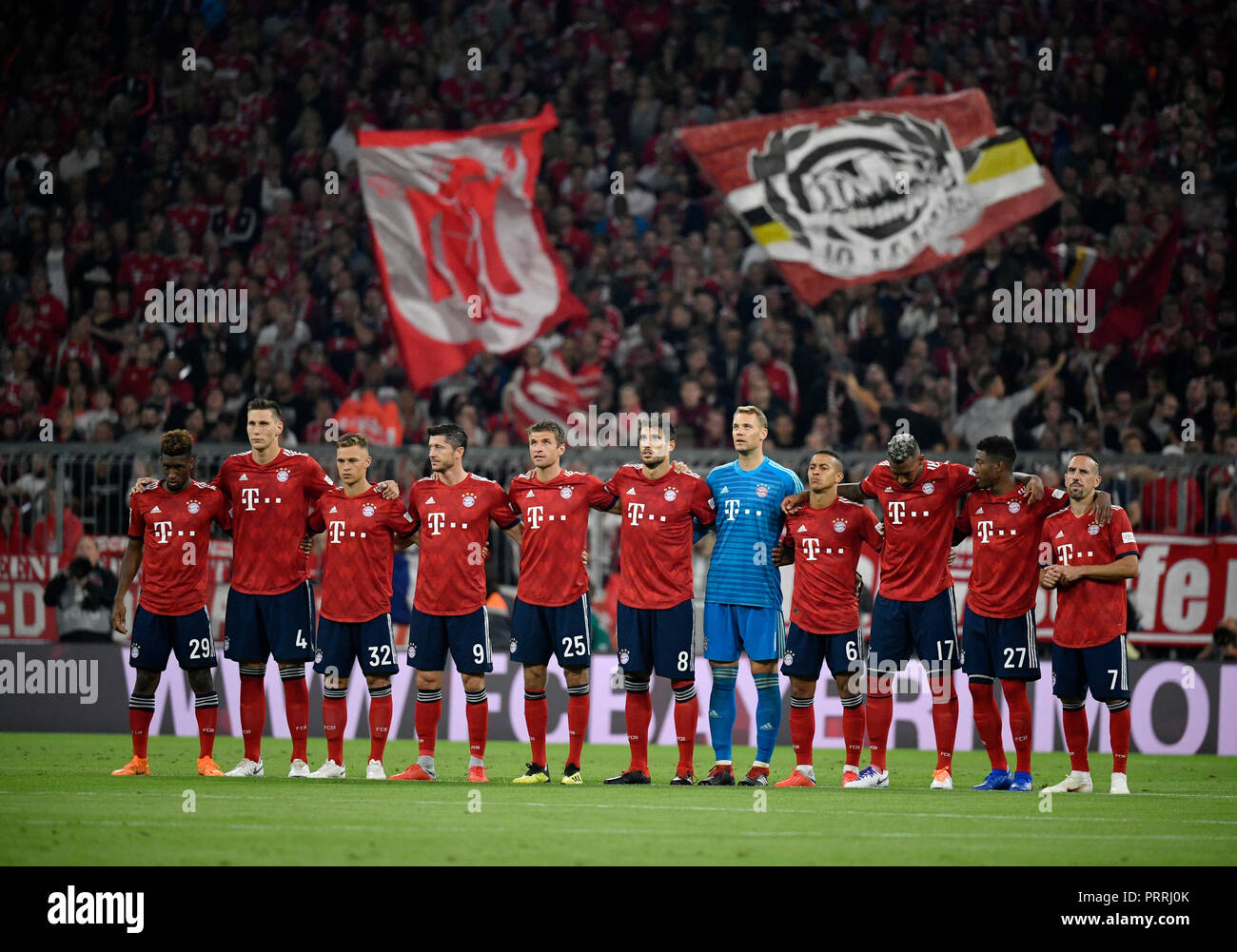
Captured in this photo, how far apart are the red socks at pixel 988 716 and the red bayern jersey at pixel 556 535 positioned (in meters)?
2.88

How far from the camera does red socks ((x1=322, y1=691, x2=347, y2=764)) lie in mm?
12109

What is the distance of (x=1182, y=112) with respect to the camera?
20.9 metres

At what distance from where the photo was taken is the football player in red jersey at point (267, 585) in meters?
12.2

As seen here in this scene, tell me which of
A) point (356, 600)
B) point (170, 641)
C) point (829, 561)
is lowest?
point (170, 641)

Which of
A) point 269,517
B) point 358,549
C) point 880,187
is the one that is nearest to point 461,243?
point 880,187

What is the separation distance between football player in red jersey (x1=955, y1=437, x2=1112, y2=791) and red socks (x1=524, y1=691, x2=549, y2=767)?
302 centimetres

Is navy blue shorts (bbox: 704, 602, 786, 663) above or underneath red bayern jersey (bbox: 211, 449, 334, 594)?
underneath

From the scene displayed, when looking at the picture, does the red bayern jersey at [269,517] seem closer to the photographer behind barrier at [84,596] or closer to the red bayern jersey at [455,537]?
the red bayern jersey at [455,537]

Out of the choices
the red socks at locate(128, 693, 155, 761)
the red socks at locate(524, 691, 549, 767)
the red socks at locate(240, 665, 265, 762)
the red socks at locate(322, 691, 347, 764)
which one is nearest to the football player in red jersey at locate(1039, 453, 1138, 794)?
the red socks at locate(524, 691, 549, 767)

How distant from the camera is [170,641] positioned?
1231 centimetres

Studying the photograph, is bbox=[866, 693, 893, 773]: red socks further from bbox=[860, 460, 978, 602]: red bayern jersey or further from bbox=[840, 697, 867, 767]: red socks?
bbox=[860, 460, 978, 602]: red bayern jersey

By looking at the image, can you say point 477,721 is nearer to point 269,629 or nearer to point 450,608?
point 450,608

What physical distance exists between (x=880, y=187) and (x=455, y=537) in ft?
32.8
